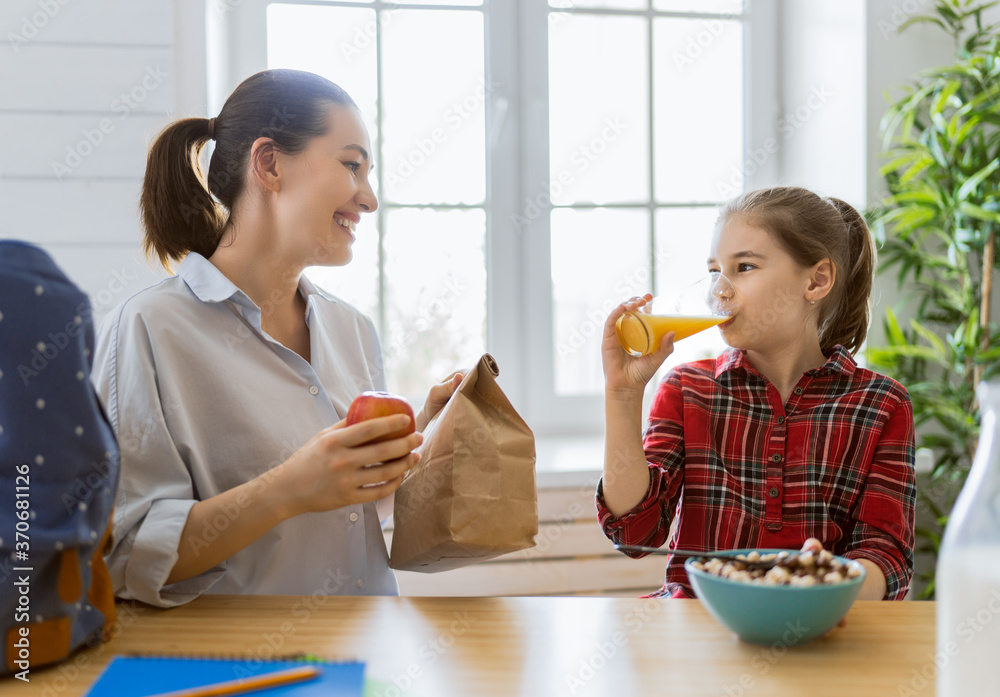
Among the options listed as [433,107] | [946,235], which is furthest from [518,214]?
[946,235]

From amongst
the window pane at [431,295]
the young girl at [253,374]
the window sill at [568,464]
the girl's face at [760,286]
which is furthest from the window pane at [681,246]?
the young girl at [253,374]

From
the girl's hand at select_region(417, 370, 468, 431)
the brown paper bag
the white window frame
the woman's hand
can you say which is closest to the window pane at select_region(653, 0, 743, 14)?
the white window frame

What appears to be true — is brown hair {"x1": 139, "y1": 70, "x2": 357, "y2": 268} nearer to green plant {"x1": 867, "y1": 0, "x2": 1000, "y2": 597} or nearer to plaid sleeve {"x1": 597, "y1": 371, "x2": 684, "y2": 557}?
plaid sleeve {"x1": 597, "y1": 371, "x2": 684, "y2": 557}

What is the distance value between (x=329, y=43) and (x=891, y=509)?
1.89 meters

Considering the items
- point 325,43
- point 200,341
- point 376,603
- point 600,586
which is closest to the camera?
point 376,603

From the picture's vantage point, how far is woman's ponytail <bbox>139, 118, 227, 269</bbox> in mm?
1279

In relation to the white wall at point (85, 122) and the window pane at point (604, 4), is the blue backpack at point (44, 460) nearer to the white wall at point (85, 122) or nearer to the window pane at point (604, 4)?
the white wall at point (85, 122)

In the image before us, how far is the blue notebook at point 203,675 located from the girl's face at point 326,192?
26.5 inches

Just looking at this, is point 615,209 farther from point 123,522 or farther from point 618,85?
point 123,522

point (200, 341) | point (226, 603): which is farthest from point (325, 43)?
point (226, 603)

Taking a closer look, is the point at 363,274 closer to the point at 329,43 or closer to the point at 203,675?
the point at 329,43

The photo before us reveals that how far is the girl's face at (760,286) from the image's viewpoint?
1243 mm

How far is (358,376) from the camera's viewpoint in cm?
137

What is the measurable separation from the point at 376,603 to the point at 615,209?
179cm
